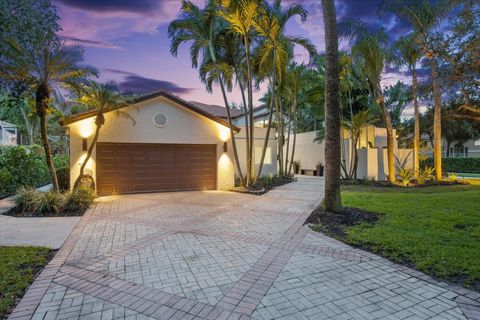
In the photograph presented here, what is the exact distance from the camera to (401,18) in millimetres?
14508

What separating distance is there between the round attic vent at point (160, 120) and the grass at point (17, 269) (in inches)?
309

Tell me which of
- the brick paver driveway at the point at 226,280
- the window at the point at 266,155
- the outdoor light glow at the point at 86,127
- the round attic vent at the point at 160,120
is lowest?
the brick paver driveway at the point at 226,280

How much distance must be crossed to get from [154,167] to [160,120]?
2073 millimetres

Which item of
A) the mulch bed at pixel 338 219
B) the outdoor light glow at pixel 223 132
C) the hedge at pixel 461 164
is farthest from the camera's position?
the hedge at pixel 461 164

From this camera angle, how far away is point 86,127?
11.0m

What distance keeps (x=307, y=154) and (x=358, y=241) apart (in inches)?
694

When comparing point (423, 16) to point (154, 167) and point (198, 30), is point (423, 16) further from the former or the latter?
point (154, 167)

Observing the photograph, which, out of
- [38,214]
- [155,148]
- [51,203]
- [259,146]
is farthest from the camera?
[259,146]

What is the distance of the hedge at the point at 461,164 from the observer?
27234mm

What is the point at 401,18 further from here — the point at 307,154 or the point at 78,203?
the point at 78,203

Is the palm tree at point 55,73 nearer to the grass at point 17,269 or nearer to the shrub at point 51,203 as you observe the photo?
the shrub at point 51,203

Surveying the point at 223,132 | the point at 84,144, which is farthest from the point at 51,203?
the point at 223,132

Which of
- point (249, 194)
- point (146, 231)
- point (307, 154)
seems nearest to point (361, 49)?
point (249, 194)

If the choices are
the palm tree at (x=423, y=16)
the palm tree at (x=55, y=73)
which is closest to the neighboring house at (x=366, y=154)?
the palm tree at (x=423, y=16)
